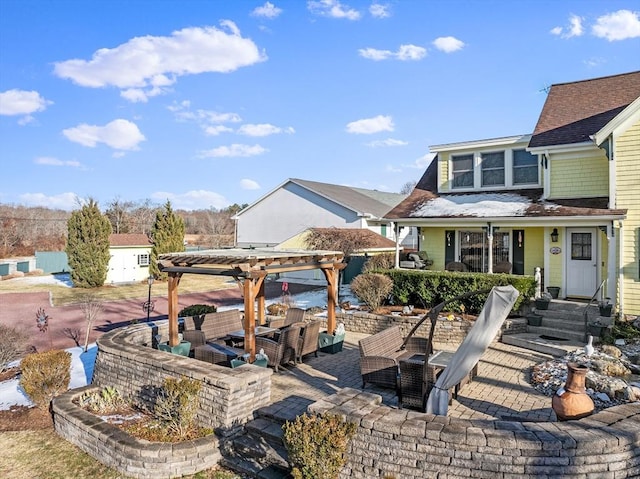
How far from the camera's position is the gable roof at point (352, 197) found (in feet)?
92.5

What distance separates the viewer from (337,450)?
187 inches

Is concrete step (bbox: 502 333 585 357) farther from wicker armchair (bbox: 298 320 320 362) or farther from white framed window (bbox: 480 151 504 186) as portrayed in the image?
white framed window (bbox: 480 151 504 186)

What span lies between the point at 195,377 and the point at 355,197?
86.8 feet

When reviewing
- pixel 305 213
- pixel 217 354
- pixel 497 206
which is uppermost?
pixel 305 213

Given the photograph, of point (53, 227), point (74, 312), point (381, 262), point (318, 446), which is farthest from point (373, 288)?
point (53, 227)

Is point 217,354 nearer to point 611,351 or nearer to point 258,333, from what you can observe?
point 258,333

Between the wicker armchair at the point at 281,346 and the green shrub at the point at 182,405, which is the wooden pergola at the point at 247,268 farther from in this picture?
the green shrub at the point at 182,405

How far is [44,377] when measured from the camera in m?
7.85

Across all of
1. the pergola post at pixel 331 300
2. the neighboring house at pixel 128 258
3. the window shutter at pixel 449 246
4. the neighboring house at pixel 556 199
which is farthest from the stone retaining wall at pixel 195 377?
the neighboring house at pixel 128 258

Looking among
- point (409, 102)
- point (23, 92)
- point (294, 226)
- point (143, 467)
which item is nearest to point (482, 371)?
point (143, 467)

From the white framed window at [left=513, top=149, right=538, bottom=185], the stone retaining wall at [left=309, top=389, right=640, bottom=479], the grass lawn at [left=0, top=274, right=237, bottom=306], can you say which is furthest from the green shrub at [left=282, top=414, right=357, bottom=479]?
the grass lawn at [left=0, top=274, right=237, bottom=306]

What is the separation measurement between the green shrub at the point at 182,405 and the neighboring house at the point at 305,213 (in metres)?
21.1

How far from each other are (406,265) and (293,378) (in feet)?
26.3

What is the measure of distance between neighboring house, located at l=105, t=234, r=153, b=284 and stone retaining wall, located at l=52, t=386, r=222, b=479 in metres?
21.8
